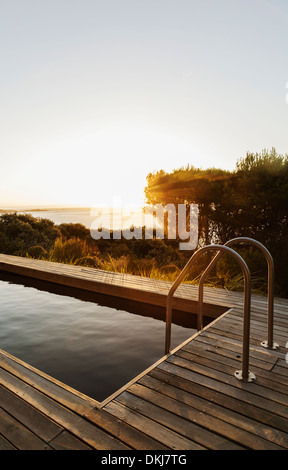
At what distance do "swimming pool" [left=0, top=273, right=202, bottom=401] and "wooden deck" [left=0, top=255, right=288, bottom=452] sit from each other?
81 cm

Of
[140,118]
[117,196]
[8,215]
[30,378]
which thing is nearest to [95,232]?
[117,196]

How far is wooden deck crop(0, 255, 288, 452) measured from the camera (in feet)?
5.10

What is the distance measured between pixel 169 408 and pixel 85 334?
2356 millimetres

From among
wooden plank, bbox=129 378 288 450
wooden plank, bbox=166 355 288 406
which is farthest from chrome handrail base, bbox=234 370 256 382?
wooden plank, bbox=129 378 288 450

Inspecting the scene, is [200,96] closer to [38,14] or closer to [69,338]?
[38,14]

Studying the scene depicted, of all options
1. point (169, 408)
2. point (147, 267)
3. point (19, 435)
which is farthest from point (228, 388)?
point (147, 267)

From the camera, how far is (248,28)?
627 cm

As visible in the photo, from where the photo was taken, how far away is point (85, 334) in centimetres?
395

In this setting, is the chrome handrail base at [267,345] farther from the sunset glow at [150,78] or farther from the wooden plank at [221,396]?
the sunset glow at [150,78]

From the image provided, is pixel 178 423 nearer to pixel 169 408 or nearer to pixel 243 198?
pixel 169 408

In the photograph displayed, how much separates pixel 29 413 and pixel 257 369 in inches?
69.7

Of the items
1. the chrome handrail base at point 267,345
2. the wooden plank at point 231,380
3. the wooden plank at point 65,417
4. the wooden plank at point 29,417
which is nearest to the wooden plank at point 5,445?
the wooden plank at point 29,417

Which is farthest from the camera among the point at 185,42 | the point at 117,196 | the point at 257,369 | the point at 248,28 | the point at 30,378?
the point at 117,196

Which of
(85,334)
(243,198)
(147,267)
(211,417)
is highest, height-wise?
(243,198)
